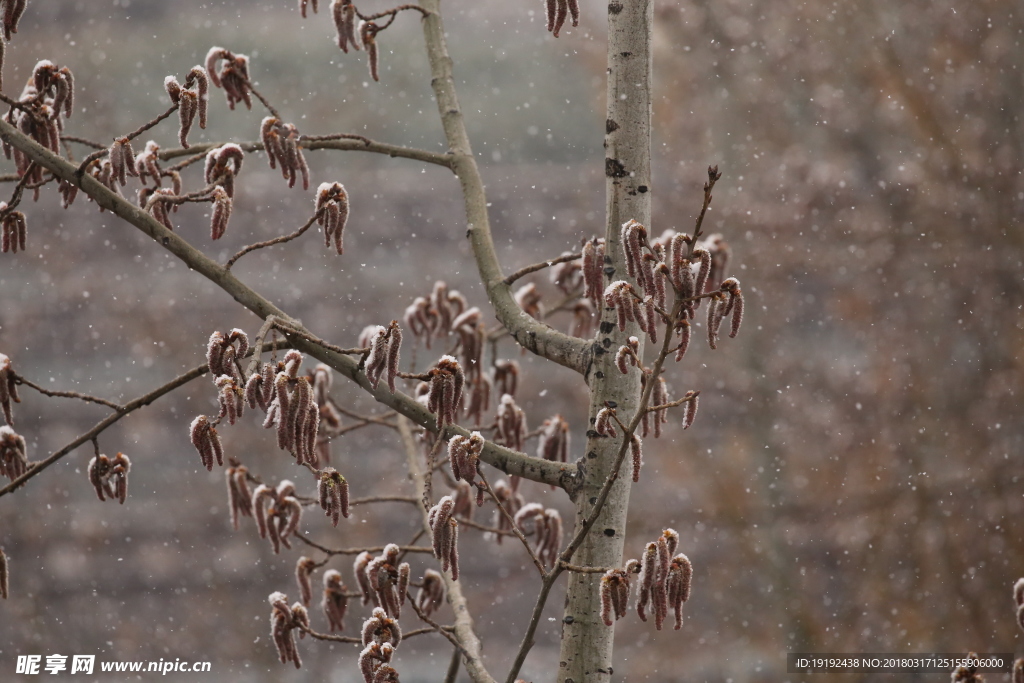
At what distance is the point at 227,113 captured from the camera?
7715 mm

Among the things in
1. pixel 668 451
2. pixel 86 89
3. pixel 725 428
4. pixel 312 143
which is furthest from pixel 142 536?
pixel 312 143

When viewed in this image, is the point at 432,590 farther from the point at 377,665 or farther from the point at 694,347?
the point at 694,347

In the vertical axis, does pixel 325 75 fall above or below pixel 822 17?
above

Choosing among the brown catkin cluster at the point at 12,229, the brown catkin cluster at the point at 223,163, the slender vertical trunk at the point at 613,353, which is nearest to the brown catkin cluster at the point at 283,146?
the brown catkin cluster at the point at 223,163

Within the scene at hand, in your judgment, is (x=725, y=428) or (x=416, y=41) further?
(x=416, y=41)

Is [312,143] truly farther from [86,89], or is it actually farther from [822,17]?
[86,89]

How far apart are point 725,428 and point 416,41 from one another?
406cm

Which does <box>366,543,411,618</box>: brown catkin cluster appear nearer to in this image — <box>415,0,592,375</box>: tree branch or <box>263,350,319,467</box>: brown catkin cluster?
<box>263,350,319,467</box>: brown catkin cluster

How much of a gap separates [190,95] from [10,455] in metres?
0.69

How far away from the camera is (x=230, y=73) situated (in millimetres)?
1708

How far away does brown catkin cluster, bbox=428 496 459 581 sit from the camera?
1.29 meters

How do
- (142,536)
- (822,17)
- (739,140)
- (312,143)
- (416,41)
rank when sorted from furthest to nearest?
(416,41), (142,536), (739,140), (822,17), (312,143)

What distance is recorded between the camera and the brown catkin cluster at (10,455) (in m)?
1.56

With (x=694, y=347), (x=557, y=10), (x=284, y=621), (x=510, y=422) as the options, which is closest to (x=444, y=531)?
(x=284, y=621)
